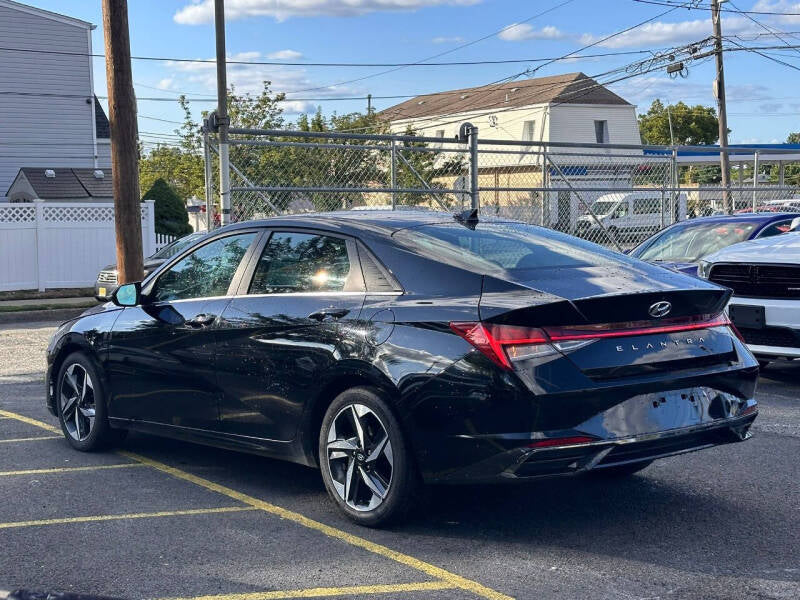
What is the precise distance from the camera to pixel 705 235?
12.3 metres

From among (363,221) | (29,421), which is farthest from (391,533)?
(29,421)

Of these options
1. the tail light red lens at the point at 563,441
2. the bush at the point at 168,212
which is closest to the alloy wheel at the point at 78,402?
the tail light red lens at the point at 563,441

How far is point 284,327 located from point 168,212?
2414 cm

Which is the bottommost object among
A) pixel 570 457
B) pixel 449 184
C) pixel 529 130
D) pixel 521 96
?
pixel 570 457

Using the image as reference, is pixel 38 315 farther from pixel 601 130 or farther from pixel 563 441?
pixel 601 130

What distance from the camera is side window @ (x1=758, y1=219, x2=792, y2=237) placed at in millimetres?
12008

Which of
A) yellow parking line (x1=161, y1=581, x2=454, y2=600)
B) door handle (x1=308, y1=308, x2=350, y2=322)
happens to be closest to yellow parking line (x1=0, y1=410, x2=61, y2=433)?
door handle (x1=308, y1=308, x2=350, y2=322)

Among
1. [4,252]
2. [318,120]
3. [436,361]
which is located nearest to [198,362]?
[436,361]

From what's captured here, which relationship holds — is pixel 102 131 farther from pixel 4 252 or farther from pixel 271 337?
pixel 271 337

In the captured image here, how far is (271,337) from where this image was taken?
5797mm

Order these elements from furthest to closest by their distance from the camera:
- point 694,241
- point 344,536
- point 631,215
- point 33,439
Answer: point 631,215 < point 694,241 < point 33,439 < point 344,536

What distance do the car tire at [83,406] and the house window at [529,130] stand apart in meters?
44.3

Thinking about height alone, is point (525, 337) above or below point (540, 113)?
below

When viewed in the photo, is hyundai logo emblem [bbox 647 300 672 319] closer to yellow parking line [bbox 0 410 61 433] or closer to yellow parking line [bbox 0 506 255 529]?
yellow parking line [bbox 0 506 255 529]
